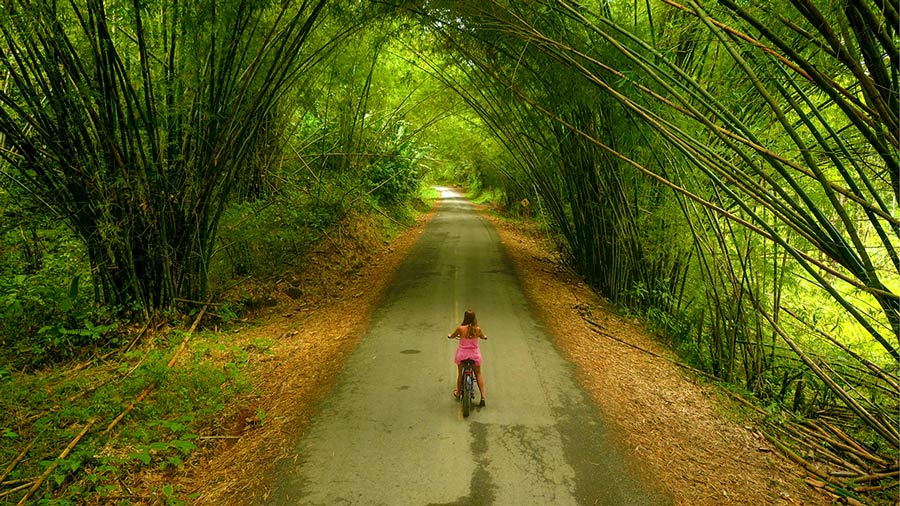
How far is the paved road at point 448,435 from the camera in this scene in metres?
Result: 2.86

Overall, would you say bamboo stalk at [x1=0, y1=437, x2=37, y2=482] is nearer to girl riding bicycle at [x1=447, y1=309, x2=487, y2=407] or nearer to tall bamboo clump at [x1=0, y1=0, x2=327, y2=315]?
tall bamboo clump at [x1=0, y1=0, x2=327, y2=315]

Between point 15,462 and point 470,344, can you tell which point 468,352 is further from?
point 15,462

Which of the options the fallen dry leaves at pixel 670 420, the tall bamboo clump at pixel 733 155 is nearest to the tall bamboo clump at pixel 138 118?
the tall bamboo clump at pixel 733 155

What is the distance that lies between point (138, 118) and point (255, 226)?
2.71 meters

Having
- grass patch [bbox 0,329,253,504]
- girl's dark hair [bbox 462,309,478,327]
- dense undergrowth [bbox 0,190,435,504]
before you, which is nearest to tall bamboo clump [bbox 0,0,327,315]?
dense undergrowth [bbox 0,190,435,504]

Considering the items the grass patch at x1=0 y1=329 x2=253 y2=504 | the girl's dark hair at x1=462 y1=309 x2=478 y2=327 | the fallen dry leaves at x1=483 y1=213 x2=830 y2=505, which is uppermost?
the girl's dark hair at x1=462 y1=309 x2=478 y2=327

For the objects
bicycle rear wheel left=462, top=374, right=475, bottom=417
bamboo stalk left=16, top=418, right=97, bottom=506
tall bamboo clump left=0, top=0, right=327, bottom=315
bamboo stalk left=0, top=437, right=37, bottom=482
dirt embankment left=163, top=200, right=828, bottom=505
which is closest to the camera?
bamboo stalk left=16, top=418, right=97, bottom=506

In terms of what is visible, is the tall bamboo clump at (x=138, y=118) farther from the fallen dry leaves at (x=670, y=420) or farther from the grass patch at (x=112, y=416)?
the fallen dry leaves at (x=670, y=420)

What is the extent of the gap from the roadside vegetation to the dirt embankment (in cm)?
21

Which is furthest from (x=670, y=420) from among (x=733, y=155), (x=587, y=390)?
(x=733, y=155)

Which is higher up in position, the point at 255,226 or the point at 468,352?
the point at 255,226

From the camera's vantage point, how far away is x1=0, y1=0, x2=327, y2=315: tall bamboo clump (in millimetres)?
3945

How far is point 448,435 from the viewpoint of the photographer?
3406 millimetres

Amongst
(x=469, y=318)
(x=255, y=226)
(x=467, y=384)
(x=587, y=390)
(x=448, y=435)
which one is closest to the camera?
(x=448, y=435)
